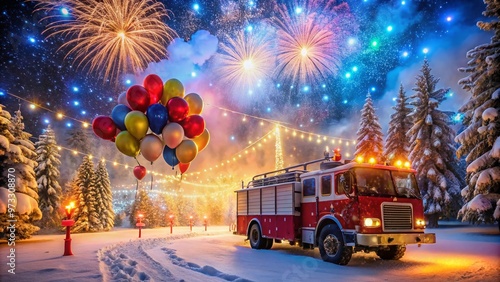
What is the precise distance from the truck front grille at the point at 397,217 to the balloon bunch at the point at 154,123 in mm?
6385

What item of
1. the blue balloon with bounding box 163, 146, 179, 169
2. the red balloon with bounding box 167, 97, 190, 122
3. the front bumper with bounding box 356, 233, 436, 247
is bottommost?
the front bumper with bounding box 356, 233, 436, 247

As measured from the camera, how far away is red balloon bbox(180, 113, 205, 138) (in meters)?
11.6

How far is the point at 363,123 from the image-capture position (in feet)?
102

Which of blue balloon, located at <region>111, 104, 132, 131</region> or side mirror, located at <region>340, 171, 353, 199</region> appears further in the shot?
blue balloon, located at <region>111, 104, 132, 131</region>

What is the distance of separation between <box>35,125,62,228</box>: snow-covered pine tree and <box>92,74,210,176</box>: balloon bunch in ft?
81.1

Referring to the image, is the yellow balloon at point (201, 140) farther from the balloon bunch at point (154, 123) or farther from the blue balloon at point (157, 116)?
the blue balloon at point (157, 116)

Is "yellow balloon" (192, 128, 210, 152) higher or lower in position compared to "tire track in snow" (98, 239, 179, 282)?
higher

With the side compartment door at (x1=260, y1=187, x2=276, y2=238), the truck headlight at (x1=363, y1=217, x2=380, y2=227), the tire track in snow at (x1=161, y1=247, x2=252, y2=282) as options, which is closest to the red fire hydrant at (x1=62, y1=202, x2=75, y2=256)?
the tire track in snow at (x1=161, y1=247, x2=252, y2=282)

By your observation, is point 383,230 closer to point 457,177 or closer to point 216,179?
point 457,177

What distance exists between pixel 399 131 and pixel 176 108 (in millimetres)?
24688

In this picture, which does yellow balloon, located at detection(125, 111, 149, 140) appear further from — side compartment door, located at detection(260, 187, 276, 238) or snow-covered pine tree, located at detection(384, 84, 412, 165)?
snow-covered pine tree, located at detection(384, 84, 412, 165)

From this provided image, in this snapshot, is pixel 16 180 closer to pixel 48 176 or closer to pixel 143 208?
pixel 48 176

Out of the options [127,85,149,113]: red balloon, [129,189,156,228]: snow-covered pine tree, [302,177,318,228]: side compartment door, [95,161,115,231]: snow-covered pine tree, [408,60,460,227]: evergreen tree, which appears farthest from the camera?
[129,189,156,228]: snow-covered pine tree

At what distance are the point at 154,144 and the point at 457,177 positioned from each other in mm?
25524
